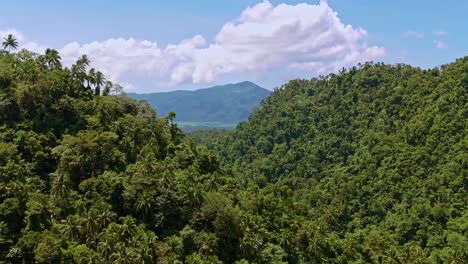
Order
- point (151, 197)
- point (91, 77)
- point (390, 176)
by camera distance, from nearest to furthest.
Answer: point (151, 197) → point (91, 77) → point (390, 176)

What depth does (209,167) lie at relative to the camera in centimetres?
10319

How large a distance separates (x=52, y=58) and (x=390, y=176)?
104114 millimetres

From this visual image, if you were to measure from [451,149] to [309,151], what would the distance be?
55.4 meters

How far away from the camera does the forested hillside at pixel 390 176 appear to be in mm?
109125

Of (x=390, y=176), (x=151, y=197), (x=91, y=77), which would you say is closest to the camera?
(x=151, y=197)

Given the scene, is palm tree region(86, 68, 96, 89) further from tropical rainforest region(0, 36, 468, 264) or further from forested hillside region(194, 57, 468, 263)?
forested hillside region(194, 57, 468, 263)

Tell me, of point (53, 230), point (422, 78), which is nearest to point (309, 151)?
point (422, 78)

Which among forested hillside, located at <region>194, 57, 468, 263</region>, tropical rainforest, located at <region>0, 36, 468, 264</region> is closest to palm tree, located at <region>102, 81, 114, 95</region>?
tropical rainforest, located at <region>0, 36, 468, 264</region>

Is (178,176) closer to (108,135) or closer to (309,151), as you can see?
(108,135)

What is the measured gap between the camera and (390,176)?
495 feet

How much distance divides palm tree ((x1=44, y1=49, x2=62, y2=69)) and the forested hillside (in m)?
56.6

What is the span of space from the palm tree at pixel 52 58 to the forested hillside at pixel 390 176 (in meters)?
56.6

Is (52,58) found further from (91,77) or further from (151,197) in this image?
(151,197)

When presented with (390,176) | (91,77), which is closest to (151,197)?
(91,77)
